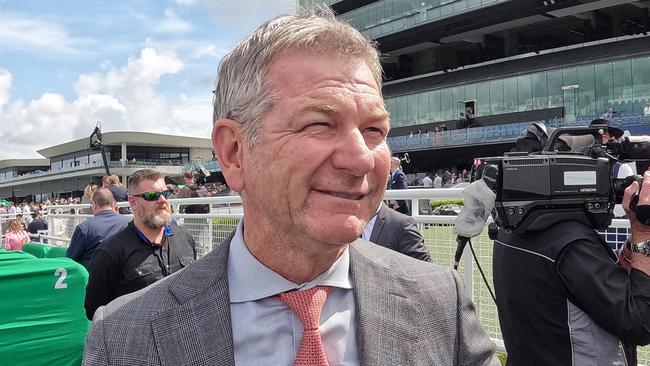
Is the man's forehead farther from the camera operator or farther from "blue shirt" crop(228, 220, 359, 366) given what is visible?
the camera operator

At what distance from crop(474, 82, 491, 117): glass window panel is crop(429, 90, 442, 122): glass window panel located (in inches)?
134

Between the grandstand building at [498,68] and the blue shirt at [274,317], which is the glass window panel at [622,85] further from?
the blue shirt at [274,317]

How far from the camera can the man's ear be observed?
1421mm

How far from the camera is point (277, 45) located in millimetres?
1355

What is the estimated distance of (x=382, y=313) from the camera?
4.81 ft

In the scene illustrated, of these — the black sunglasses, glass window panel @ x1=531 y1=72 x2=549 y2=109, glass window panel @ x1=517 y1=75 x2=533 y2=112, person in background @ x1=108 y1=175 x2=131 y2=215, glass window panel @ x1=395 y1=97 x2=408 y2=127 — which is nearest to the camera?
the black sunglasses

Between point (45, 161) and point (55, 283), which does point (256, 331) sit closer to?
point (55, 283)

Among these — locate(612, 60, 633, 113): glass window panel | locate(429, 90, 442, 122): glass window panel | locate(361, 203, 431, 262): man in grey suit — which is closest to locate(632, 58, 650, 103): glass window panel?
locate(612, 60, 633, 113): glass window panel

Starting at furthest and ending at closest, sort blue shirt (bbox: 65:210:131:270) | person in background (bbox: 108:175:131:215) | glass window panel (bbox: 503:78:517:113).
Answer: glass window panel (bbox: 503:78:517:113) → person in background (bbox: 108:175:131:215) → blue shirt (bbox: 65:210:131:270)

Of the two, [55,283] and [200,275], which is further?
[55,283]

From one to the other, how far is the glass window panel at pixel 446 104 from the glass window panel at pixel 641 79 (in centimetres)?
1351

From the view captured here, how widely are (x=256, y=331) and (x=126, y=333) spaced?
1.04ft

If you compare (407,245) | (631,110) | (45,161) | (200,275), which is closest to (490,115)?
(631,110)

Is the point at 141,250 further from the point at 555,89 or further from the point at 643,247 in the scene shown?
the point at 555,89
